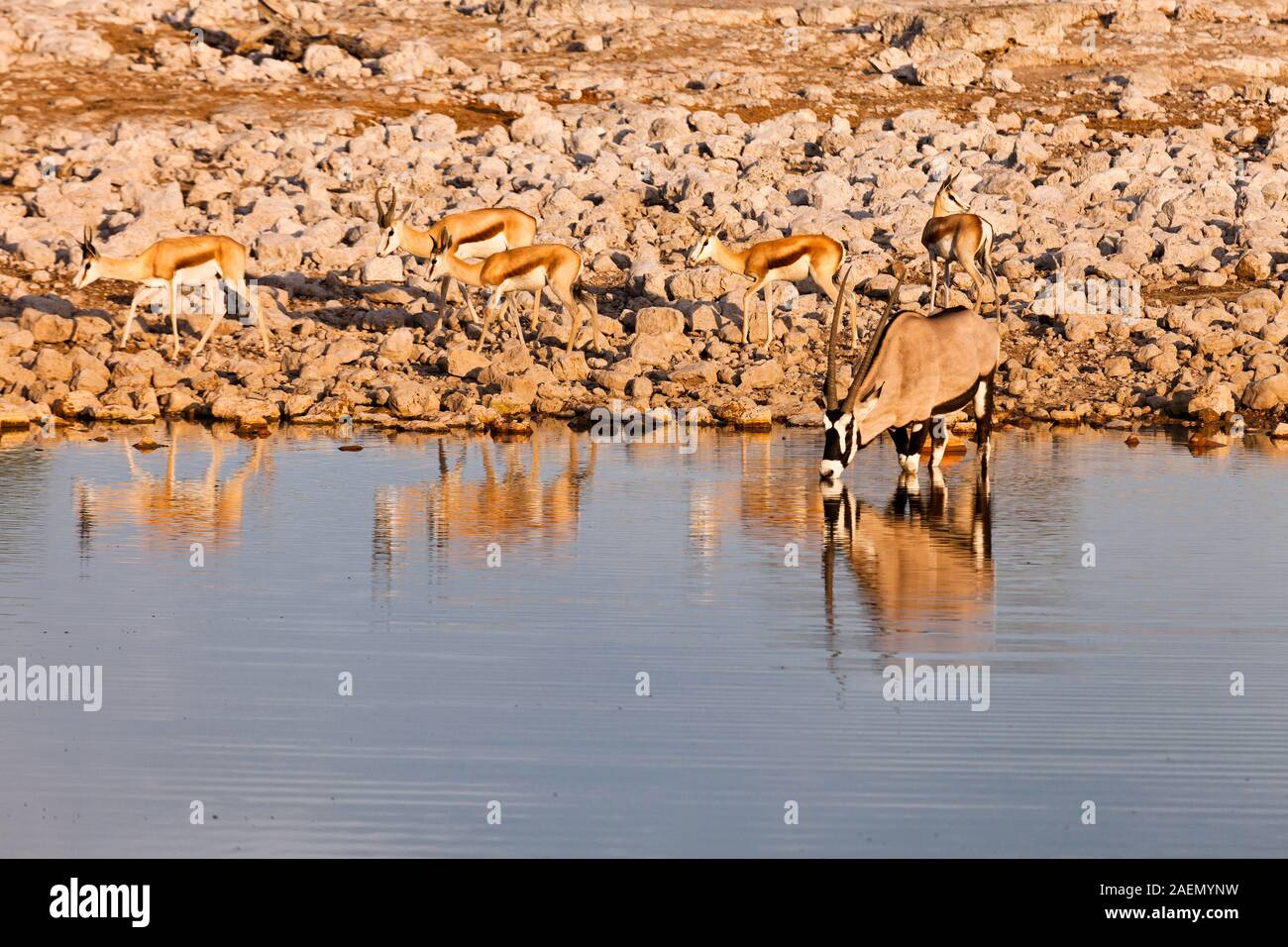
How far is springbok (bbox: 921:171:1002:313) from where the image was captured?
21.1 metres

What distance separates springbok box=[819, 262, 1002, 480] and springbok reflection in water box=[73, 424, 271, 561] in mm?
3814

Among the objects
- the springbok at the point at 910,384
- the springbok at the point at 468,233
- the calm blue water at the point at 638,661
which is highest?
the springbok at the point at 468,233

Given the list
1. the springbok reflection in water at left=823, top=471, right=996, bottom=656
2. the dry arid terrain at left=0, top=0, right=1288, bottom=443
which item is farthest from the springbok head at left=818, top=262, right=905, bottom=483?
the dry arid terrain at left=0, top=0, right=1288, bottom=443

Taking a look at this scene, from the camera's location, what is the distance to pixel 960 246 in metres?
21.1

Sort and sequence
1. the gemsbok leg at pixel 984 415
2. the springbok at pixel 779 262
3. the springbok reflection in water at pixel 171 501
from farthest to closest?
the springbok at pixel 779 262, the gemsbok leg at pixel 984 415, the springbok reflection in water at pixel 171 501

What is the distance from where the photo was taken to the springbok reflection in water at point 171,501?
→ 38.1 feet

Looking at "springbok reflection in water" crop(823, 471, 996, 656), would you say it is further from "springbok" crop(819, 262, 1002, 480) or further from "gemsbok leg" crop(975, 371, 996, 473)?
"gemsbok leg" crop(975, 371, 996, 473)

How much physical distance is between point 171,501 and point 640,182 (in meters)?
13.6

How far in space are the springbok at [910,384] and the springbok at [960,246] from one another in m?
6.64

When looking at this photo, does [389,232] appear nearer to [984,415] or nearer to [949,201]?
[949,201]

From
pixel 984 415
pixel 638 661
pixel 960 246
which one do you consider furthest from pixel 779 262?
pixel 638 661

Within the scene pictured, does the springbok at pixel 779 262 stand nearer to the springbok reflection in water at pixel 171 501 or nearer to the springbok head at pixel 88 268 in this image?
the springbok head at pixel 88 268

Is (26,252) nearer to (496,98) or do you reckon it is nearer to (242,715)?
(496,98)

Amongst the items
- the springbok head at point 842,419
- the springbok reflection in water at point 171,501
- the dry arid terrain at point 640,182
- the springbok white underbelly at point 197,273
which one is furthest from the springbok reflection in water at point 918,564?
the springbok white underbelly at point 197,273
